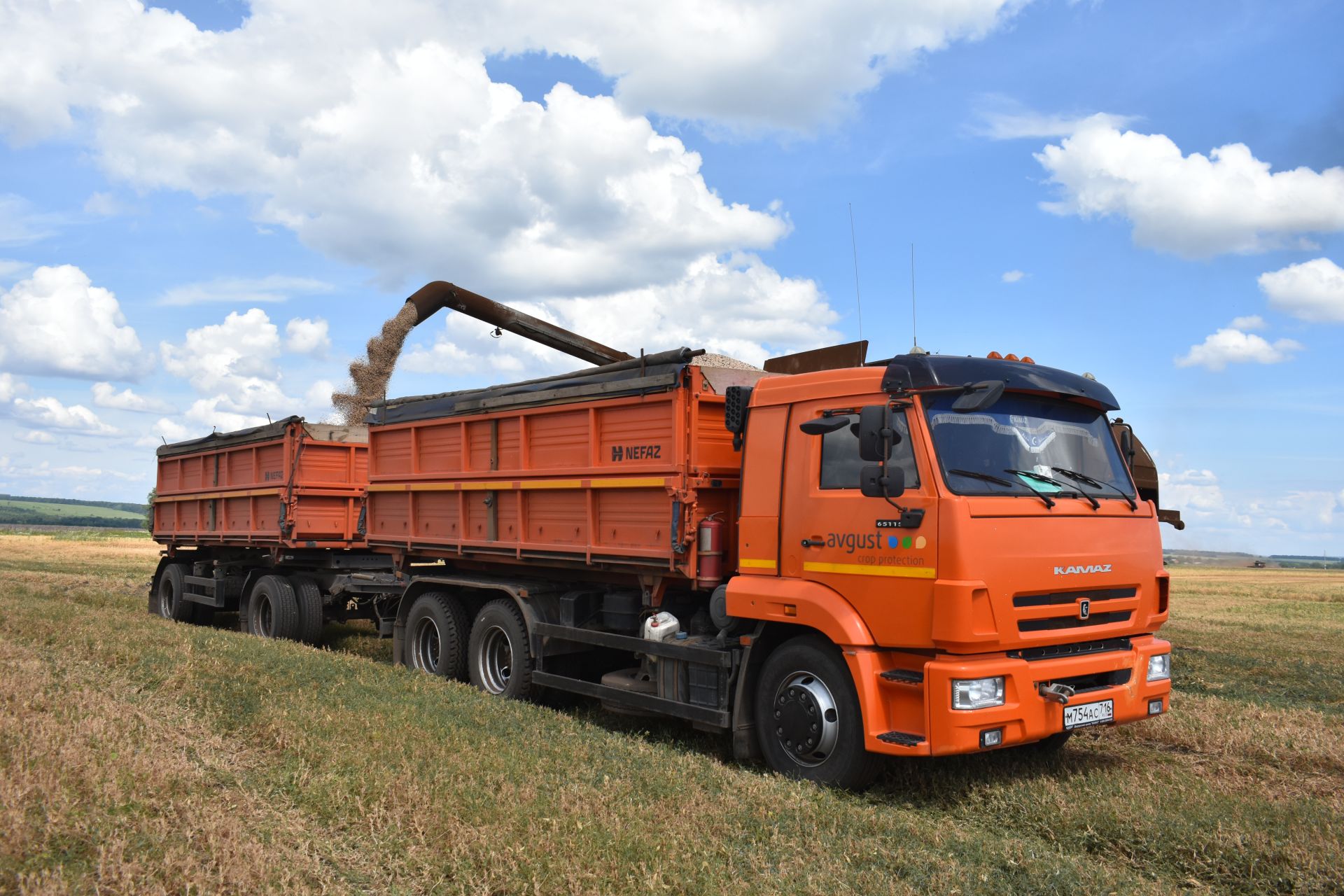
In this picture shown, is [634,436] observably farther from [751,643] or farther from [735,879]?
[735,879]

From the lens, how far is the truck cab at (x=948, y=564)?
6043mm

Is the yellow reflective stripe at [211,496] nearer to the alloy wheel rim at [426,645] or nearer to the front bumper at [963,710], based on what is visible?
the alloy wheel rim at [426,645]

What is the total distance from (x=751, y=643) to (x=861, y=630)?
1.00 meters

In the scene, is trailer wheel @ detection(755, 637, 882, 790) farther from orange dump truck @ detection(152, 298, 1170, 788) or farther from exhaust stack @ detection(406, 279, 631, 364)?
exhaust stack @ detection(406, 279, 631, 364)

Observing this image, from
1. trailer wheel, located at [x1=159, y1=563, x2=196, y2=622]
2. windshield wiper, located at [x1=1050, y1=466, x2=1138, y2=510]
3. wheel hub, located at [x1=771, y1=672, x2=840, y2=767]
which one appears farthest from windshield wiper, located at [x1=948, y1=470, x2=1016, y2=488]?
trailer wheel, located at [x1=159, y1=563, x2=196, y2=622]

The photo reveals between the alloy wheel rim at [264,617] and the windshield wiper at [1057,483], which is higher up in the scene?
the windshield wiper at [1057,483]

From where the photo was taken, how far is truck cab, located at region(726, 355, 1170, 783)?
6043mm

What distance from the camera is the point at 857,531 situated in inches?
258

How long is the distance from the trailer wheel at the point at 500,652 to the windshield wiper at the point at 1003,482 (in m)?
4.65

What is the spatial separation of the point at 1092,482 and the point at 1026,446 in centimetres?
58

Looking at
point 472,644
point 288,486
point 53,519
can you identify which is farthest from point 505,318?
point 53,519

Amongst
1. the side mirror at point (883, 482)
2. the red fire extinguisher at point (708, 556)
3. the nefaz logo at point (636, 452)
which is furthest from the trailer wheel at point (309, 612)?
the side mirror at point (883, 482)

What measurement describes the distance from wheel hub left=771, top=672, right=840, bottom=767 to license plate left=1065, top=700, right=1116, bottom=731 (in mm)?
1385

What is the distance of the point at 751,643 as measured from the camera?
716 centimetres
